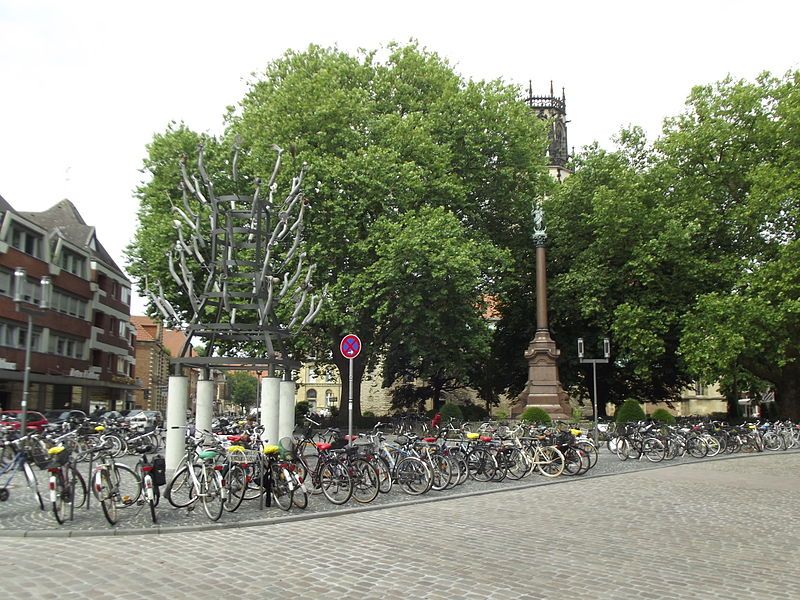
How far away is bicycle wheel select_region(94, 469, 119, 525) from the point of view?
9.66 metres

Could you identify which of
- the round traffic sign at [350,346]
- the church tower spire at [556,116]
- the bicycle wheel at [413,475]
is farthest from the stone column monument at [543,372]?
the church tower spire at [556,116]

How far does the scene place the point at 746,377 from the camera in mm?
32188

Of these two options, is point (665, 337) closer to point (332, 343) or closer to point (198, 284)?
point (332, 343)

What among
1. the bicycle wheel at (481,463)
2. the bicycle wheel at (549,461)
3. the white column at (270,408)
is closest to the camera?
→ the white column at (270,408)

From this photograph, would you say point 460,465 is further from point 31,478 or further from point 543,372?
point 543,372

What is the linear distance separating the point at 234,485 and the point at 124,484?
1.57 meters

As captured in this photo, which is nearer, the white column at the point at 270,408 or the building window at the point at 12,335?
the white column at the point at 270,408

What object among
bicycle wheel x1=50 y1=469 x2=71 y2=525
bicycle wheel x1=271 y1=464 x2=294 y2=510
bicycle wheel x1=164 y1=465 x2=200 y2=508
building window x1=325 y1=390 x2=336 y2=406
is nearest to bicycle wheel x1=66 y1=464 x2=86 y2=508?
bicycle wheel x1=50 y1=469 x2=71 y2=525

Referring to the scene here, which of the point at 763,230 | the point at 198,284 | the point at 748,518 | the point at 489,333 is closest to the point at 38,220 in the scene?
the point at 198,284

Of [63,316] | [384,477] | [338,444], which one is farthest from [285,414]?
[63,316]

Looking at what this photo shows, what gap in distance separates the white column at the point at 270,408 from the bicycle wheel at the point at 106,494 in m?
4.53

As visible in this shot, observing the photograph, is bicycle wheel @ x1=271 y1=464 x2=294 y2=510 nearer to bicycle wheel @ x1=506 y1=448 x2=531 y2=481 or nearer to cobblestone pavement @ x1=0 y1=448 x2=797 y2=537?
cobblestone pavement @ x1=0 y1=448 x2=797 y2=537

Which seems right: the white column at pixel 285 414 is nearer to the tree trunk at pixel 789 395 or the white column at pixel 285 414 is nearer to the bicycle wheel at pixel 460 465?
the bicycle wheel at pixel 460 465

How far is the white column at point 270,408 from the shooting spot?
47.0 feet
